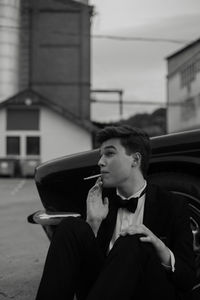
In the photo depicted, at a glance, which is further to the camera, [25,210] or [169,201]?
[25,210]

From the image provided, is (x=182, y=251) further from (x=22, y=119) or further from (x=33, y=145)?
(x=22, y=119)

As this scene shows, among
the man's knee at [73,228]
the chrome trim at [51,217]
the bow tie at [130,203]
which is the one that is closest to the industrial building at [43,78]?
the chrome trim at [51,217]

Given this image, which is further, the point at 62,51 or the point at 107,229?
the point at 62,51

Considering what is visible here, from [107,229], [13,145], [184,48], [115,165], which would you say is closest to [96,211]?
[107,229]

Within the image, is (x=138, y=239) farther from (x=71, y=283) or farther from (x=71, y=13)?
(x=71, y=13)

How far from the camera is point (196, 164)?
368 cm

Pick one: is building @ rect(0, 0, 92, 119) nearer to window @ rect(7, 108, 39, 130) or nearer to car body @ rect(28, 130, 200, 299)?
window @ rect(7, 108, 39, 130)

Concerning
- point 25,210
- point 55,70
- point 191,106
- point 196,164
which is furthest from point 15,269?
point 191,106

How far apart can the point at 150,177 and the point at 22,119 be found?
90.9 feet

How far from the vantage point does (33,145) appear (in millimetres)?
30625

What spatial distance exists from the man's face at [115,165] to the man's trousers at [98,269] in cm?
30

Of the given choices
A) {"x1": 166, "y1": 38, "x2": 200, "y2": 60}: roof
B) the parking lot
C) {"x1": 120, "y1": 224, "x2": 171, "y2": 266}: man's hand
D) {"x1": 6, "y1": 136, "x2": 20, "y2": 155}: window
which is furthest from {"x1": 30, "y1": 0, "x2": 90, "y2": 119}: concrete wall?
{"x1": 120, "y1": 224, "x2": 171, "y2": 266}: man's hand

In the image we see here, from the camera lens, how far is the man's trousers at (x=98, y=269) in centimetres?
233

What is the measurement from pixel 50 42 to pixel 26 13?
7.94ft
